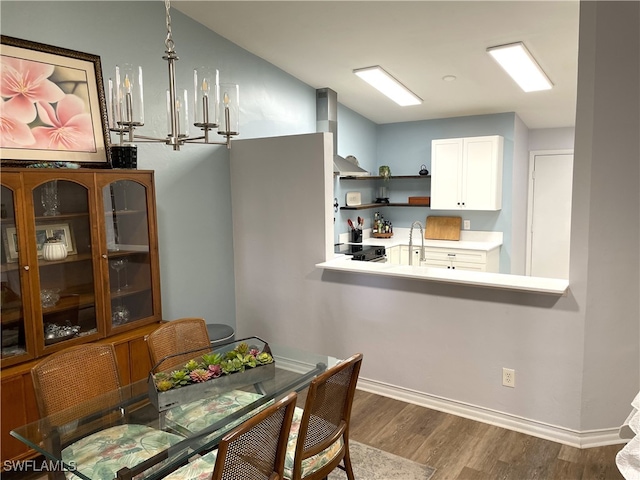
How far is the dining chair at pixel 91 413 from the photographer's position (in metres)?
1.72

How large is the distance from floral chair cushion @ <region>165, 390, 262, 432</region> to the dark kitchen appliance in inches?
117

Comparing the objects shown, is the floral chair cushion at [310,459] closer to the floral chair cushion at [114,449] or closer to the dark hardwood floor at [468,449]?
the floral chair cushion at [114,449]

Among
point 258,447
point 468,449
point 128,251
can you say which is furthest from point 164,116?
point 468,449

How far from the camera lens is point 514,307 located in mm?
2871

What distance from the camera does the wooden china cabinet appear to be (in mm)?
2500

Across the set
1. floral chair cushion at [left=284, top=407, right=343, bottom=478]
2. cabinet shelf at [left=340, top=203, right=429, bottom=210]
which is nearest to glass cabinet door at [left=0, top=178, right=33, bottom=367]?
floral chair cushion at [left=284, top=407, right=343, bottom=478]

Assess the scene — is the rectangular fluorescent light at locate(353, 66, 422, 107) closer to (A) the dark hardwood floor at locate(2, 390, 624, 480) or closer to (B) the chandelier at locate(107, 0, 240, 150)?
(B) the chandelier at locate(107, 0, 240, 150)

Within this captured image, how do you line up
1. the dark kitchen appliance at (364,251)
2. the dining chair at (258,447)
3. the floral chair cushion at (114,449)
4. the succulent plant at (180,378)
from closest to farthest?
the dining chair at (258,447), the floral chair cushion at (114,449), the succulent plant at (180,378), the dark kitchen appliance at (364,251)

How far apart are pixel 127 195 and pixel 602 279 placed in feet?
9.58

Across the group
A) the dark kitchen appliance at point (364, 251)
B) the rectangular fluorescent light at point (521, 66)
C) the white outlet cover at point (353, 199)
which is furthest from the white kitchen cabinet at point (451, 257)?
the rectangular fluorescent light at point (521, 66)

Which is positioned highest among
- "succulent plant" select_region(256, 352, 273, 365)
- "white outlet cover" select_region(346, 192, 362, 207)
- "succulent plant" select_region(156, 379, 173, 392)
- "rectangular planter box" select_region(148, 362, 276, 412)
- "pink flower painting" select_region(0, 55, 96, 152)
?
"pink flower painting" select_region(0, 55, 96, 152)

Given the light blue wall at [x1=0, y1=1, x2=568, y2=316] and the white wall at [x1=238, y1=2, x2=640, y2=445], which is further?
the light blue wall at [x1=0, y1=1, x2=568, y2=316]

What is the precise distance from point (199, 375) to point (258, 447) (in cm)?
63

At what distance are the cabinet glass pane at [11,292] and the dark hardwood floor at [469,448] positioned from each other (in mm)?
2018
